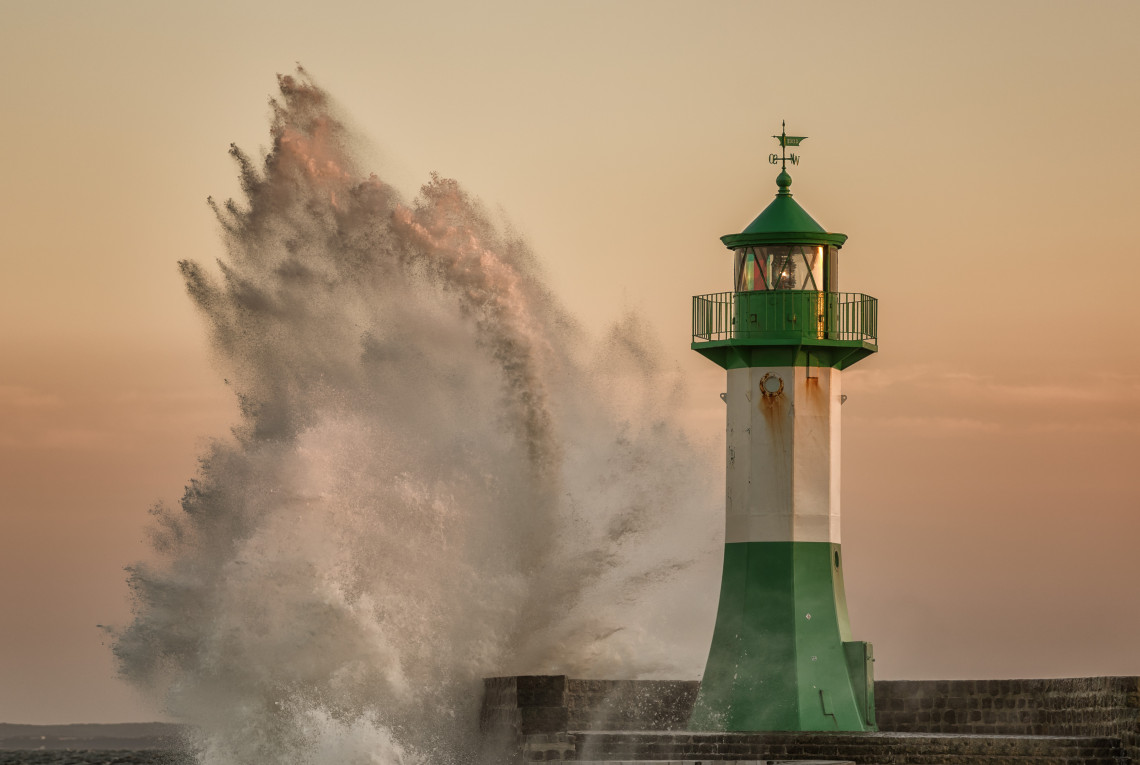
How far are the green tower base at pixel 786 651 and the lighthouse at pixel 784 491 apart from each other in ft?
0.03

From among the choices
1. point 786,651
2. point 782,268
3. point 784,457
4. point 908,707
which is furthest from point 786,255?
point 908,707

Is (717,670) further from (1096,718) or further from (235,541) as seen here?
(235,541)

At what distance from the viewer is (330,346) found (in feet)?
81.7

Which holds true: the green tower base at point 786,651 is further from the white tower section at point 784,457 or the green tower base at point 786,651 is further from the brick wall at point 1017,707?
the brick wall at point 1017,707

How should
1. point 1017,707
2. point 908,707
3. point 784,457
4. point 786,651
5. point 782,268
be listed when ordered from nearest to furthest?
point 1017,707 < point 786,651 < point 784,457 < point 908,707 < point 782,268

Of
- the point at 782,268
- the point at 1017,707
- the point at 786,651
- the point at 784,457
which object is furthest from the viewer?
the point at 782,268

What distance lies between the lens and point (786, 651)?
21.4 metres

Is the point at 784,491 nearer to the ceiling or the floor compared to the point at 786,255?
nearer to the floor

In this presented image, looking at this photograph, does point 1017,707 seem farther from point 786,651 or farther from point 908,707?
point 786,651

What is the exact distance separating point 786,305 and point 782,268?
484mm

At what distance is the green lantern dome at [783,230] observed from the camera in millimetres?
22156

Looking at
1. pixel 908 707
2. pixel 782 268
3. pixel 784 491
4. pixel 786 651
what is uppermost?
pixel 782 268

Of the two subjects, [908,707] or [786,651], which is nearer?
[786,651]

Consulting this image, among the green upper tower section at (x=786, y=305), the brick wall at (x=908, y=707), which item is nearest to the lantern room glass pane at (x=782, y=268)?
the green upper tower section at (x=786, y=305)
